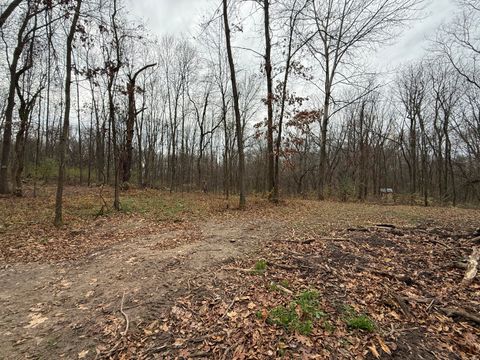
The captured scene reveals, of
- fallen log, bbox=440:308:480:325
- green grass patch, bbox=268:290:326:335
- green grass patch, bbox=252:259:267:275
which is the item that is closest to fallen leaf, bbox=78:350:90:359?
green grass patch, bbox=268:290:326:335

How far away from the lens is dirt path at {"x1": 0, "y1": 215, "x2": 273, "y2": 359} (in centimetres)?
312

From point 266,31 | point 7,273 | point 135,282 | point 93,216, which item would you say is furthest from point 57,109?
point 135,282

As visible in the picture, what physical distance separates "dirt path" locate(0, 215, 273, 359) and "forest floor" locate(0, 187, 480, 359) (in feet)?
0.07

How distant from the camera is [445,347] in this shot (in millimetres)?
2932

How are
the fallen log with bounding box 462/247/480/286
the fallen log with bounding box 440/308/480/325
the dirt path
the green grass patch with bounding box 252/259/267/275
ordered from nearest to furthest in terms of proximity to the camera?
the dirt path, the fallen log with bounding box 440/308/480/325, the fallen log with bounding box 462/247/480/286, the green grass patch with bounding box 252/259/267/275

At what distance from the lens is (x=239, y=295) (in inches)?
156

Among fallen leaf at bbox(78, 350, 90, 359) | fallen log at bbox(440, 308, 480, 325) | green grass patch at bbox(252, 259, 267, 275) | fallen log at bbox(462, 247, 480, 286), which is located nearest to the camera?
fallen leaf at bbox(78, 350, 90, 359)

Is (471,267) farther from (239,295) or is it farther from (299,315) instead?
(239,295)

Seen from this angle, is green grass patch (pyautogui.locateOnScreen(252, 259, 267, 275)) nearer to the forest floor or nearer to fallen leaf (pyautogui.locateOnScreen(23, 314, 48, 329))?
the forest floor

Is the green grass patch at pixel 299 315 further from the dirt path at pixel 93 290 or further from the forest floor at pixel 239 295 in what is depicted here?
the dirt path at pixel 93 290

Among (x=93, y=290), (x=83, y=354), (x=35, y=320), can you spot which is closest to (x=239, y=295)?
(x=83, y=354)

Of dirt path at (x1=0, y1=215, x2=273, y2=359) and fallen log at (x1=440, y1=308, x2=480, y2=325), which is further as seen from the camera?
fallen log at (x1=440, y1=308, x2=480, y2=325)

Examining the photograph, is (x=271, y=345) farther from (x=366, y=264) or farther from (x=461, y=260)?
(x=461, y=260)

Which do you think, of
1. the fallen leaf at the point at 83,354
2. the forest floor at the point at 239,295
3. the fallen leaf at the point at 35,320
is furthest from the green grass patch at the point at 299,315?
the fallen leaf at the point at 35,320
